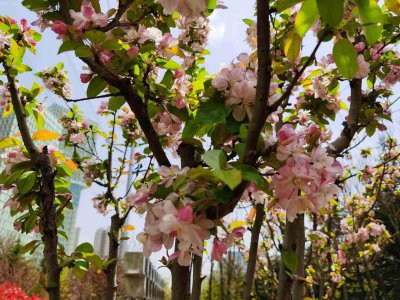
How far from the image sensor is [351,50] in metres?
0.67

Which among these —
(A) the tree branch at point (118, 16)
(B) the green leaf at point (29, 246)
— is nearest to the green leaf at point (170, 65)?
(A) the tree branch at point (118, 16)

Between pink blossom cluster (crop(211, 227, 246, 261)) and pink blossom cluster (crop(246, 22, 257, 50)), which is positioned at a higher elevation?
pink blossom cluster (crop(246, 22, 257, 50))

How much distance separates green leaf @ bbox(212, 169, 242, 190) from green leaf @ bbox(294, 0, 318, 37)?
277mm

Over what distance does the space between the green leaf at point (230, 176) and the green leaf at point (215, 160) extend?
4cm

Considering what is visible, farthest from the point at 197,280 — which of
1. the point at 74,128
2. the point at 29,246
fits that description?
the point at 74,128

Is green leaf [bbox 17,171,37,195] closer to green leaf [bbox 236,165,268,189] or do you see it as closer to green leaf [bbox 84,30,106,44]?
green leaf [bbox 84,30,106,44]

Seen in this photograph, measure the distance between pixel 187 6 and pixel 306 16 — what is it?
0.21 m

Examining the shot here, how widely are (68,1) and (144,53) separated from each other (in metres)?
0.27

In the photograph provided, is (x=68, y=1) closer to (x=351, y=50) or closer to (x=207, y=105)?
(x=207, y=105)

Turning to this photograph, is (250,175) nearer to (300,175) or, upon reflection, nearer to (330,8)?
(300,175)

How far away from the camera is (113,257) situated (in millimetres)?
2387

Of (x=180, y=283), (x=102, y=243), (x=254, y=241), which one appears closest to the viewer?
(x=180, y=283)

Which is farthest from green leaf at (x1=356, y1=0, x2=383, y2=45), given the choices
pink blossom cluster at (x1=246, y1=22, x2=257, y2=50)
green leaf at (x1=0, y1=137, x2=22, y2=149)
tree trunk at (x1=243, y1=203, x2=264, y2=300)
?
pink blossom cluster at (x1=246, y1=22, x2=257, y2=50)

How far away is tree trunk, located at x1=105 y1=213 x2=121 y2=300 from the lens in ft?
7.42
